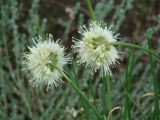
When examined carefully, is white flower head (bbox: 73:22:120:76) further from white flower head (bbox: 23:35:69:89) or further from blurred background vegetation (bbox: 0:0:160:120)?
blurred background vegetation (bbox: 0:0:160:120)

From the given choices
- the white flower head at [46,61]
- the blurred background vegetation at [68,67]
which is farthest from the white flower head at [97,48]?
the blurred background vegetation at [68,67]

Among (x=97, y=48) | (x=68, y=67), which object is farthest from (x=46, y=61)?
(x=68, y=67)

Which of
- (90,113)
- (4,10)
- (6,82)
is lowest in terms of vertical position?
(90,113)

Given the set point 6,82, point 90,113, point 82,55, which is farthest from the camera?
point 6,82

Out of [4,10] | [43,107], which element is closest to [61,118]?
[43,107]

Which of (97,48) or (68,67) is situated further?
(68,67)

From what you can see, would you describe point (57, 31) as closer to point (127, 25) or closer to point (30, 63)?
point (127, 25)

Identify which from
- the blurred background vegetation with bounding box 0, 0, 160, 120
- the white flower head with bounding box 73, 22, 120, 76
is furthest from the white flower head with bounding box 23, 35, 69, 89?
the blurred background vegetation with bounding box 0, 0, 160, 120

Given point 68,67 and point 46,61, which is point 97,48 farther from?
point 68,67
